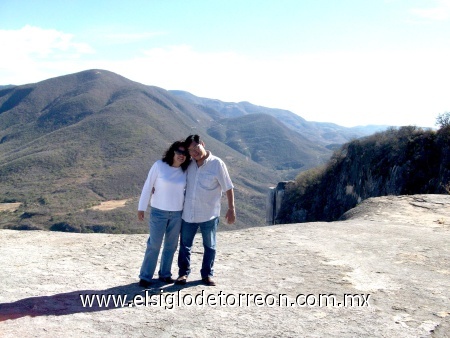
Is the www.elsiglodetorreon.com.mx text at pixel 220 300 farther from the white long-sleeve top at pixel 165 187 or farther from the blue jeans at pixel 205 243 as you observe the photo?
the white long-sleeve top at pixel 165 187

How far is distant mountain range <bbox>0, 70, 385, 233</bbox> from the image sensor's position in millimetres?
45656

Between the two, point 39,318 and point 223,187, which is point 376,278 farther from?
point 39,318

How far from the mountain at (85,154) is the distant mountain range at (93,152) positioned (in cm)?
13

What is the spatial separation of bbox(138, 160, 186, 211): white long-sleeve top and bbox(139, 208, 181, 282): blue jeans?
3.3 inches

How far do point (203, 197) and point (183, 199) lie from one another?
220 millimetres

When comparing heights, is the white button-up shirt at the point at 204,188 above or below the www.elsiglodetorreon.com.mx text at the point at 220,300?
above

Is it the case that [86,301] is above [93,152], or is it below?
below

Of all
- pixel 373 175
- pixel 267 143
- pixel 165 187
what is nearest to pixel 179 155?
pixel 165 187

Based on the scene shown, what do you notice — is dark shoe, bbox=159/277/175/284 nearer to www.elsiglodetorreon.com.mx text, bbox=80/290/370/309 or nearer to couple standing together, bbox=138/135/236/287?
couple standing together, bbox=138/135/236/287

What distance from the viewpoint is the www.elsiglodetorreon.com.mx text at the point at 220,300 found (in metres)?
4.24

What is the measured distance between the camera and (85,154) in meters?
63.1

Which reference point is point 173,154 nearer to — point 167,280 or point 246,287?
point 167,280

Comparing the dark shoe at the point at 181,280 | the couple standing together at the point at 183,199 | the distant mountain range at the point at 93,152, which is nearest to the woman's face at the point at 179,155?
the couple standing together at the point at 183,199

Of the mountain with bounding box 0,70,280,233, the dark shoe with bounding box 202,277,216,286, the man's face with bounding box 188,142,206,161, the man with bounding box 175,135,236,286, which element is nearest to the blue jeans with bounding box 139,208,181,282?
the man with bounding box 175,135,236,286
